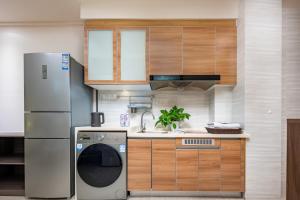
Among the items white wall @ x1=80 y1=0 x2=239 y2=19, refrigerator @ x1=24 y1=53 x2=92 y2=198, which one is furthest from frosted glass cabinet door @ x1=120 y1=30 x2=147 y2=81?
refrigerator @ x1=24 y1=53 x2=92 y2=198

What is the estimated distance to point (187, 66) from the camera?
259 centimetres

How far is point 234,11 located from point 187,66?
0.97 m

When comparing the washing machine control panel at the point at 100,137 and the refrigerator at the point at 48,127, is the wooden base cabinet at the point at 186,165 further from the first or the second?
the refrigerator at the point at 48,127

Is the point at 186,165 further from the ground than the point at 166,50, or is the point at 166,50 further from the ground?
the point at 166,50

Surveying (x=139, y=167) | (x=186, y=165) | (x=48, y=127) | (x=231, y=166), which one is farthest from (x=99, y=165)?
(x=231, y=166)

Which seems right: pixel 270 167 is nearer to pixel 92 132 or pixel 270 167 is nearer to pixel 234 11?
pixel 234 11

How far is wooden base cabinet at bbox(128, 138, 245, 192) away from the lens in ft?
7.68

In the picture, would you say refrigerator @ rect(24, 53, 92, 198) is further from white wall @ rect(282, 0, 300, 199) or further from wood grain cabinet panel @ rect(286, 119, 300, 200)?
white wall @ rect(282, 0, 300, 199)

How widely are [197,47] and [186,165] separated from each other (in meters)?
1.57

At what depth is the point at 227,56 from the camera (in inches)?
101

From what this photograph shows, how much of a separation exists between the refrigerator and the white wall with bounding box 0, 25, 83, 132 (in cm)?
83

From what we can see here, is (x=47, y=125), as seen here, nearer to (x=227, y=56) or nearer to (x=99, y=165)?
(x=99, y=165)

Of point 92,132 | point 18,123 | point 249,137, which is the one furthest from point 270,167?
point 18,123

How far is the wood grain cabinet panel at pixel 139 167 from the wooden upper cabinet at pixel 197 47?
3.88 ft
